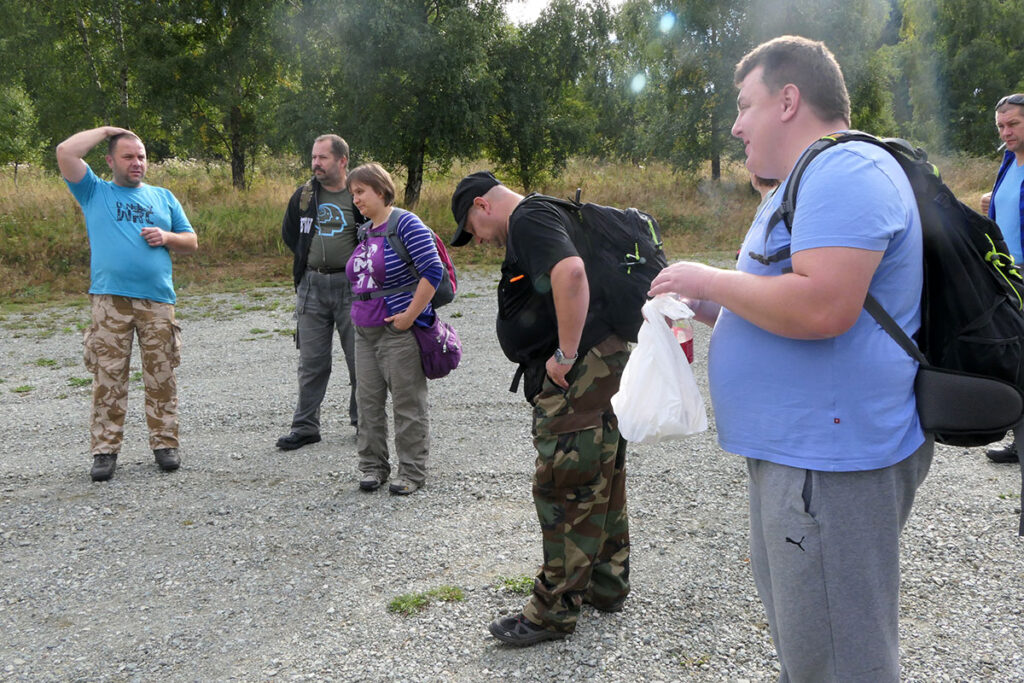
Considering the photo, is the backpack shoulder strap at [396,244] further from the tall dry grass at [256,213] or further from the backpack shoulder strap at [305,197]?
the tall dry grass at [256,213]

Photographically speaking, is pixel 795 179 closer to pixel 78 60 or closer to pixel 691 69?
pixel 78 60

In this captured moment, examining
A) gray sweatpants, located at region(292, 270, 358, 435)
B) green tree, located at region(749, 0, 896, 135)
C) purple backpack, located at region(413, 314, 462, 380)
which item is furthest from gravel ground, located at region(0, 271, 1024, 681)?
green tree, located at region(749, 0, 896, 135)

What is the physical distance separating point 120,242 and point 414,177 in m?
15.1

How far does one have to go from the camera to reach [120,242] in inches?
218

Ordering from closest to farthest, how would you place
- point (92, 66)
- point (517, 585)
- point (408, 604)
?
point (408, 604) < point (517, 585) < point (92, 66)

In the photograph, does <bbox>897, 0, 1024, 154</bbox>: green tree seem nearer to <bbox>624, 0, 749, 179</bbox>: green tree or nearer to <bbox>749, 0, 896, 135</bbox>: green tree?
<bbox>749, 0, 896, 135</bbox>: green tree

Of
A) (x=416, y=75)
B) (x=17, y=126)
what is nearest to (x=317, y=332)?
(x=416, y=75)

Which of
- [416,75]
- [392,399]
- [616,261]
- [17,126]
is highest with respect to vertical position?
[416,75]

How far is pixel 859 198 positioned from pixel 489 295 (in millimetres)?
12240

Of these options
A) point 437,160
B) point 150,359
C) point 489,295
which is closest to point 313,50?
point 437,160

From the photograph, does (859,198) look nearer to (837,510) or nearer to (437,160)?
(837,510)

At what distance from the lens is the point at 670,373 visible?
217cm

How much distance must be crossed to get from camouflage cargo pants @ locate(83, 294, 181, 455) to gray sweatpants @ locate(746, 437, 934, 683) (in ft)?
15.7

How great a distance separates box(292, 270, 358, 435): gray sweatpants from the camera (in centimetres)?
612
